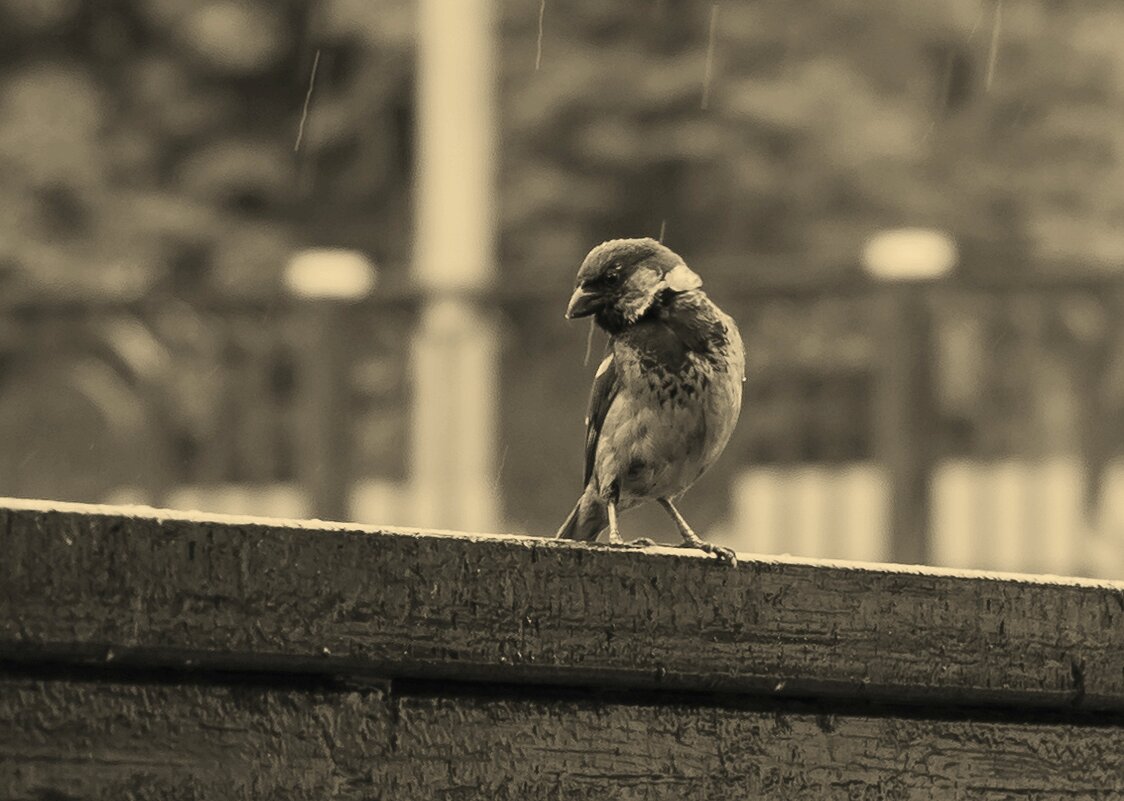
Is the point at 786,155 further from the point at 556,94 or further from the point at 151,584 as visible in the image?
the point at 151,584

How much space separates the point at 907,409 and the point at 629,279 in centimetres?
504

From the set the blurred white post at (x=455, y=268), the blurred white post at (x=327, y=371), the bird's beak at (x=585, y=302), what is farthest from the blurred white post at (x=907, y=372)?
the bird's beak at (x=585, y=302)

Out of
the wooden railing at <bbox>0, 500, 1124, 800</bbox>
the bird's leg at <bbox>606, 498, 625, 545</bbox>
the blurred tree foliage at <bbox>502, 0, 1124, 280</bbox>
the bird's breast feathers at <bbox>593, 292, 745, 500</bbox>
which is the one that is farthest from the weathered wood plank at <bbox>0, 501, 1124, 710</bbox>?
the blurred tree foliage at <bbox>502, 0, 1124, 280</bbox>

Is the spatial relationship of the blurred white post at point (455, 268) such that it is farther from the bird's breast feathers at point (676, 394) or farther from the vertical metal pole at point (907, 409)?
the bird's breast feathers at point (676, 394)

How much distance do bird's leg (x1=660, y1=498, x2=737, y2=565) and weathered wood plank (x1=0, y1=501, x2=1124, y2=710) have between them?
1 centimetres

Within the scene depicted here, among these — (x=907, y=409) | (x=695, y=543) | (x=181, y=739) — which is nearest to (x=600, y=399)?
(x=695, y=543)

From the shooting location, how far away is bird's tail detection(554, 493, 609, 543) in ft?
10.7

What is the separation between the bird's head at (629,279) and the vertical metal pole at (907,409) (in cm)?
491

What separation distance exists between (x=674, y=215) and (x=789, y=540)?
5.51 meters

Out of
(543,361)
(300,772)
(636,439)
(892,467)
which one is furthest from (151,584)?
(543,361)

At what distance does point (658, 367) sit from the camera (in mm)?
3057

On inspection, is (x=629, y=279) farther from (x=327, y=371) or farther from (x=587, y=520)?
(x=327, y=371)

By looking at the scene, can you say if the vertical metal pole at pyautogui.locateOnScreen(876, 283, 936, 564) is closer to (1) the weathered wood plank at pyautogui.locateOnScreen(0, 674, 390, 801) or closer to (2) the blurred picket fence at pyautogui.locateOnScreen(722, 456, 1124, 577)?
(2) the blurred picket fence at pyautogui.locateOnScreen(722, 456, 1124, 577)

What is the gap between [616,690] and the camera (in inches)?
64.4
